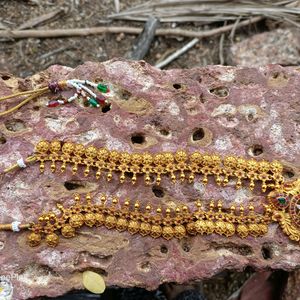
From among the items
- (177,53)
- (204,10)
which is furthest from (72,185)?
(204,10)

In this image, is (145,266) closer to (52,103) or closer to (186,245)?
(186,245)

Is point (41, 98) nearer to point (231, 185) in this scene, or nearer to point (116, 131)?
point (116, 131)

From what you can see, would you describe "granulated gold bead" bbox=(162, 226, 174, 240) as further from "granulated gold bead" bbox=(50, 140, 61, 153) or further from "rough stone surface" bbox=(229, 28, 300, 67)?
"rough stone surface" bbox=(229, 28, 300, 67)

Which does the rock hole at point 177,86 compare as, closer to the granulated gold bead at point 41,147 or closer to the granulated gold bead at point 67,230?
the granulated gold bead at point 41,147

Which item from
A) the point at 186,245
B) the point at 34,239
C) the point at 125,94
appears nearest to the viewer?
the point at 34,239

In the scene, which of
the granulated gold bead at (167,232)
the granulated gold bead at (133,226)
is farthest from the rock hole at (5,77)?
the granulated gold bead at (167,232)

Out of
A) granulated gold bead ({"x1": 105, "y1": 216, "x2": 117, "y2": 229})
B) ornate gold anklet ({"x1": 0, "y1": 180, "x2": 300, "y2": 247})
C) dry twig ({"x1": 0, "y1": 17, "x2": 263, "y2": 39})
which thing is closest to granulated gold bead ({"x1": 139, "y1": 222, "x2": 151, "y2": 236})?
ornate gold anklet ({"x1": 0, "y1": 180, "x2": 300, "y2": 247})
